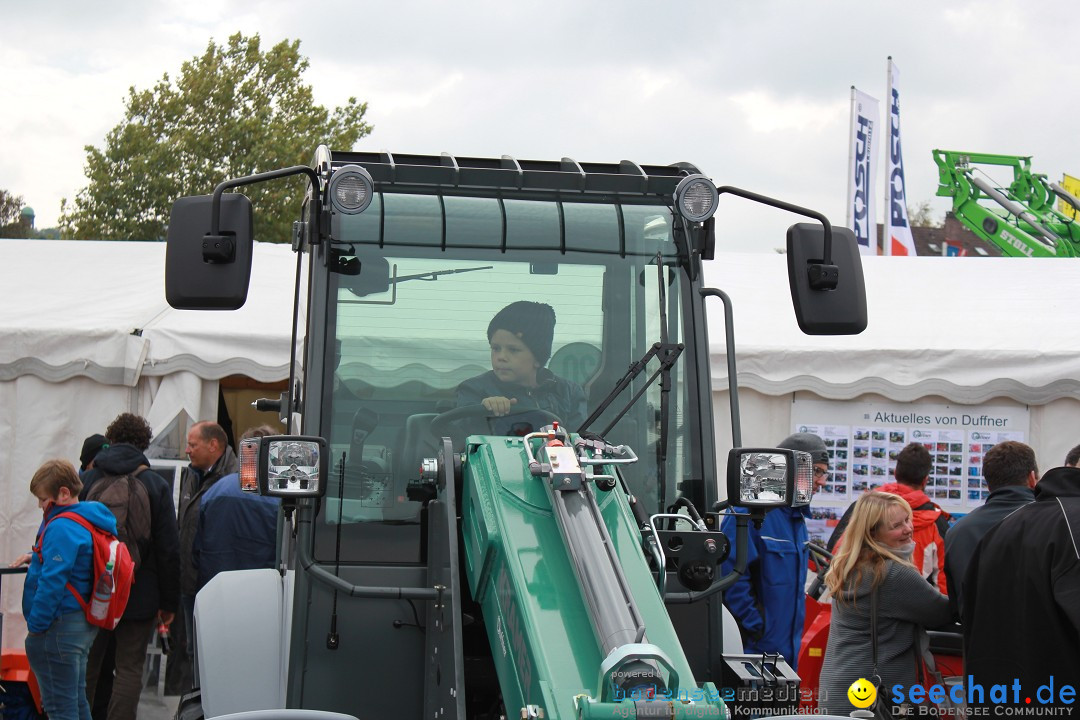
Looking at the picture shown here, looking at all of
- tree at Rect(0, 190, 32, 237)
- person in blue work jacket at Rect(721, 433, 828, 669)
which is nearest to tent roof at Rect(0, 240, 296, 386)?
person in blue work jacket at Rect(721, 433, 828, 669)

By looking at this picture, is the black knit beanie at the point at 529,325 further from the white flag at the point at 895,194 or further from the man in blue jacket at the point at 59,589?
the white flag at the point at 895,194

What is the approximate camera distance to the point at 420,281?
3910 mm

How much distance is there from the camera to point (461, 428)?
149 inches

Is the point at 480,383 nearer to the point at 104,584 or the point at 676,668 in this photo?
the point at 676,668

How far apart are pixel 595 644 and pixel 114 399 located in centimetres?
706

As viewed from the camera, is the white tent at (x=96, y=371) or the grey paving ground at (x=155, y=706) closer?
the grey paving ground at (x=155, y=706)

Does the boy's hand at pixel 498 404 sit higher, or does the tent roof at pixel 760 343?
the tent roof at pixel 760 343

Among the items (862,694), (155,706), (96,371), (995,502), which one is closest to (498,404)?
(862,694)

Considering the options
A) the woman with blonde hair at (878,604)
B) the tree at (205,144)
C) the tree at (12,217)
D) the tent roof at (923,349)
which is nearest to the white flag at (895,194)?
the tent roof at (923,349)

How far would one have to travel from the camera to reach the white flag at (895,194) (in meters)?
17.1

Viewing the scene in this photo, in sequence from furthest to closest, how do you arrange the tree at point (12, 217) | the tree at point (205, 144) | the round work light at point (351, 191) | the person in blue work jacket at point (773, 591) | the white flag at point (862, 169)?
1. the tree at point (12, 217)
2. the tree at point (205, 144)
3. the white flag at point (862, 169)
4. the person in blue work jacket at point (773, 591)
5. the round work light at point (351, 191)

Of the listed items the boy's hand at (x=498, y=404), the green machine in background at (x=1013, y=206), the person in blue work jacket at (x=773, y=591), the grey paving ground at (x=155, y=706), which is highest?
the green machine in background at (x=1013, y=206)

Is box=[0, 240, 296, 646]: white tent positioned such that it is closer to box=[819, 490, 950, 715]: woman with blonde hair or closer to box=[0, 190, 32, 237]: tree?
box=[819, 490, 950, 715]: woman with blonde hair

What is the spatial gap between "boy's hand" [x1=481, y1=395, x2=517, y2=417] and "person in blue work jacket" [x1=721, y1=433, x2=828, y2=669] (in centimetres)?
197
